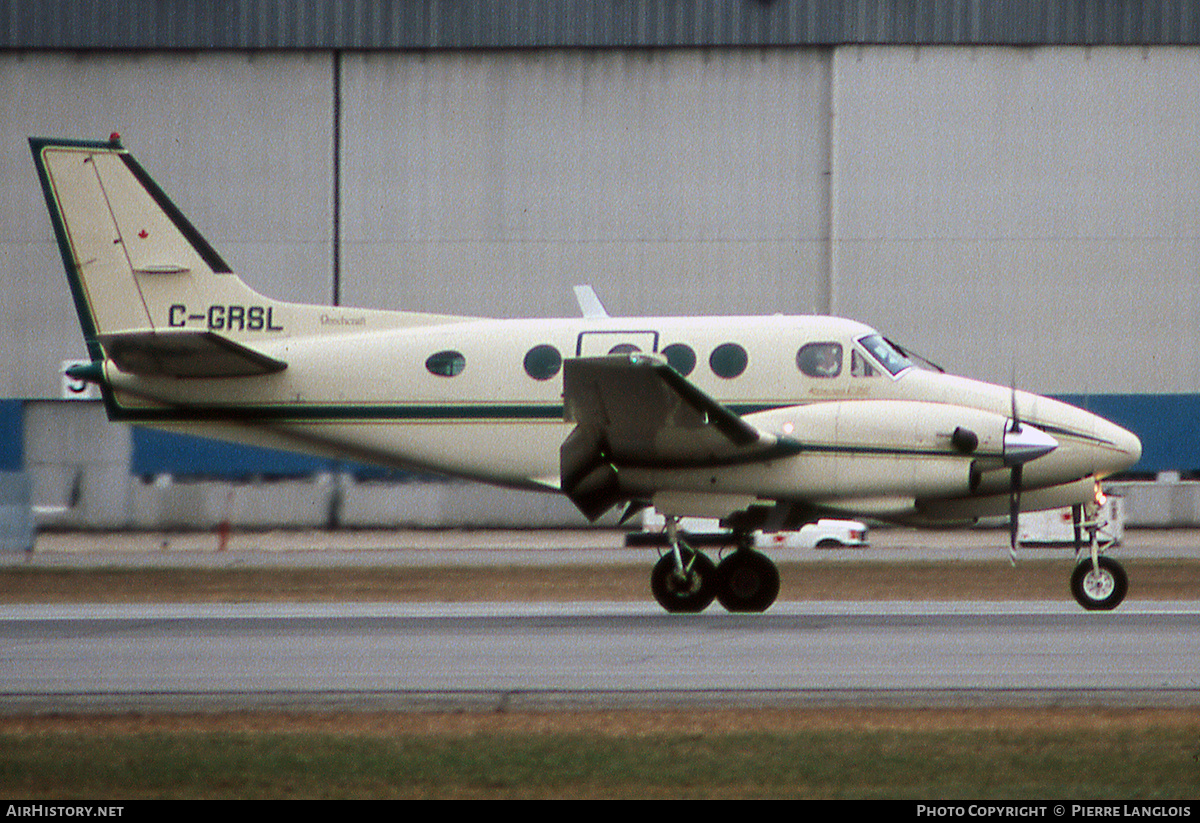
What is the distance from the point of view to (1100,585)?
14.9 metres

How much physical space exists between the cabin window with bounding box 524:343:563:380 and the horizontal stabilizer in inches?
114

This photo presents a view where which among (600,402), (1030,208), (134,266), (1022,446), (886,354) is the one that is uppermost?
(1030,208)

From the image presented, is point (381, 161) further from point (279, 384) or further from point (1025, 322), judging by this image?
point (279, 384)

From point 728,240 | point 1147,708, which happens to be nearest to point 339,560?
point 728,240

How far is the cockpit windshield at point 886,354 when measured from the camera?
15.7 metres

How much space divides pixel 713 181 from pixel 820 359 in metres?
20.2

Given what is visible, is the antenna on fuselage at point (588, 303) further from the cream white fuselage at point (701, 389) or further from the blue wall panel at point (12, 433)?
the blue wall panel at point (12, 433)

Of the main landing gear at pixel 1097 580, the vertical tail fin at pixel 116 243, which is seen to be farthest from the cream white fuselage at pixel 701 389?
the vertical tail fin at pixel 116 243

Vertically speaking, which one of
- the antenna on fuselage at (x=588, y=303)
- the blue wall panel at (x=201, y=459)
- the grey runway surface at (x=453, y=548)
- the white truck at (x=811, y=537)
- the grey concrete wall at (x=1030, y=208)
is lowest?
the grey runway surface at (x=453, y=548)

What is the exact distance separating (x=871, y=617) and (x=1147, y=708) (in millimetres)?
5582

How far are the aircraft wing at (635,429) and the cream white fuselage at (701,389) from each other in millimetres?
181

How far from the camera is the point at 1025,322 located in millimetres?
34906

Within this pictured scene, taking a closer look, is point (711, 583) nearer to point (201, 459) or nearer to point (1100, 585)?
point (1100, 585)

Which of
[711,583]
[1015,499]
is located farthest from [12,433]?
[1015,499]
